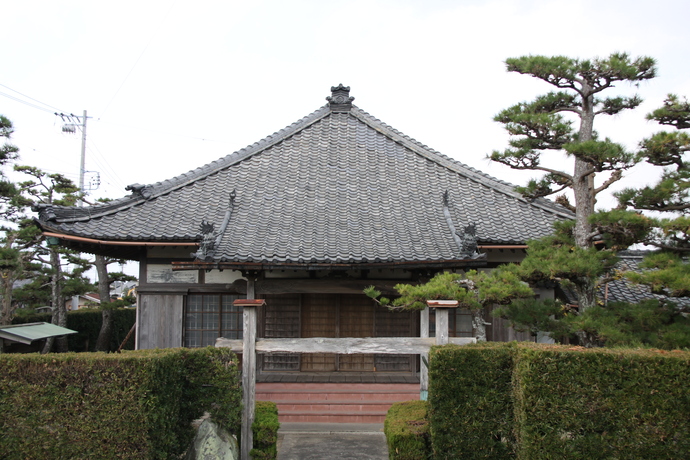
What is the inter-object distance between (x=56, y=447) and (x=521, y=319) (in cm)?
630

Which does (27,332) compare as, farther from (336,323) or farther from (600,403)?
(600,403)

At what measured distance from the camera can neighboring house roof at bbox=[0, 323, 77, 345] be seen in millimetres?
10500

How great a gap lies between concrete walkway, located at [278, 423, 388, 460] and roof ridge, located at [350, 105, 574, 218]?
622 cm

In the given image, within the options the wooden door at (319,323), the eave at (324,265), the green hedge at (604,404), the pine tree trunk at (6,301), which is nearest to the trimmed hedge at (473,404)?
the green hedge at (604,404)

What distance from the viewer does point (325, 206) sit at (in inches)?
464

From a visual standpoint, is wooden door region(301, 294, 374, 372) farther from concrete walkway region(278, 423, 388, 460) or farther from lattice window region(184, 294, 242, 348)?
concrete walkway region(278, 423, 388, 460)

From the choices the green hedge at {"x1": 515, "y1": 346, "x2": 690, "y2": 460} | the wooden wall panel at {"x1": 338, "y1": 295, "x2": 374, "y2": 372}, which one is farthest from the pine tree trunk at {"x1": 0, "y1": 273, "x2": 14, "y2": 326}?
the green hedge at {"x1": 515, "y1": 346, "x2": 690, "y2": 460}

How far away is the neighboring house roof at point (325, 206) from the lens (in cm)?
991

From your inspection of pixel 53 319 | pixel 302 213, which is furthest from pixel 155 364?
pixel 53 319

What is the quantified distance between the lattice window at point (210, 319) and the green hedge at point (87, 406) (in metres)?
4.75

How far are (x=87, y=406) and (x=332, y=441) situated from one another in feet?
14.2

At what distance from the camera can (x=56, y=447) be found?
19.7ft

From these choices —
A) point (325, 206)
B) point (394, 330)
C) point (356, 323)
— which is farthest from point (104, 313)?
point (394, 330)

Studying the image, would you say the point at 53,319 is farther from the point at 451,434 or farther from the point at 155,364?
the point at 451,434
